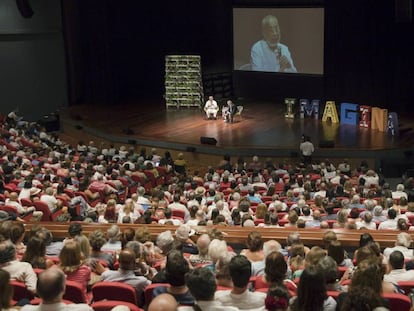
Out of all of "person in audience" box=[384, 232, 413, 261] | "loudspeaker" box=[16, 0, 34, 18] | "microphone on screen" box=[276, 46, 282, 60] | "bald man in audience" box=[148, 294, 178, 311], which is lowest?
"person in audience" box=[384, 232, 413, 261]

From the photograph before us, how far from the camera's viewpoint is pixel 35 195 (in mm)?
10891

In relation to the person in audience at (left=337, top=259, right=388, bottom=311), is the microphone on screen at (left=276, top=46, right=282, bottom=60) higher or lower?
higher

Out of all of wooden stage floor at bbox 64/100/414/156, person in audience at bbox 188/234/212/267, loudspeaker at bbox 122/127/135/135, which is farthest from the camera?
loudspeaker at bbox 122/127/135/135

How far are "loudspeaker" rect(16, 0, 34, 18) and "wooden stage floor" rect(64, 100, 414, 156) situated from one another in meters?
3.53

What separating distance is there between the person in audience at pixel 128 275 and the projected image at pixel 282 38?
17810 millimetres

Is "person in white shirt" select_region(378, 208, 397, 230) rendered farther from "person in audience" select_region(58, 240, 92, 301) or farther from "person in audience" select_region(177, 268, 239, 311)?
"person in audience" select_region(177, 268, 239, 311)

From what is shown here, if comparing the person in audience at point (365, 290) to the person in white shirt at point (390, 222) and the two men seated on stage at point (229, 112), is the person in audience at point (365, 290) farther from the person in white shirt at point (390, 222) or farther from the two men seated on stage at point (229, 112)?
the two men seated on stage at point (229, 112)

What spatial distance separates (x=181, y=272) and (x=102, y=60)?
1936 centimetres

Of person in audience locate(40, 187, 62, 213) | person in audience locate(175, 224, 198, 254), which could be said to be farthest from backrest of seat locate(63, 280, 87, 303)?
person in audience locate(40, 187, 62, 213)

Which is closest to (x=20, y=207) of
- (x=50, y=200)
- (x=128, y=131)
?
(x=50, y=200)

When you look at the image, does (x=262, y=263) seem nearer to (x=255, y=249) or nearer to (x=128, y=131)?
(x=255, y=249)

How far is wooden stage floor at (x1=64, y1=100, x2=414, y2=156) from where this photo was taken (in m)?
17.3

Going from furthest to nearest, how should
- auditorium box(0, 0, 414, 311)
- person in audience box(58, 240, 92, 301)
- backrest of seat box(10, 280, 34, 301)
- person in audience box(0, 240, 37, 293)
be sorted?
person in audience box(58, 240, 92, 301), person in audience box(0, 240, 37, 293), backrest of seat box(10, 280, 34, 301), auditorium box(0, 0, 414, 311)

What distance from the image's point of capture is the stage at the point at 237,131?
16.9 metres
